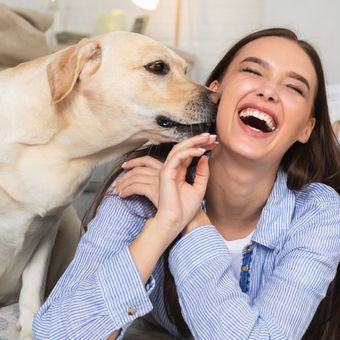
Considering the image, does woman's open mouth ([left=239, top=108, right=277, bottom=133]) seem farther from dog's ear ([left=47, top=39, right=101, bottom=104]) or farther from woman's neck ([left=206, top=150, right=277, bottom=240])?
dog's ear ([left=47, top=39, right=101, bottom=104])

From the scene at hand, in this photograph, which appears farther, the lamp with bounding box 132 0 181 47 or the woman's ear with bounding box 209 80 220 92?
the lamp with bounding box 132 0 181 47

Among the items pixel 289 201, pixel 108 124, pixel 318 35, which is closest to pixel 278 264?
pixel 289 201

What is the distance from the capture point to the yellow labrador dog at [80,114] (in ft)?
3.97

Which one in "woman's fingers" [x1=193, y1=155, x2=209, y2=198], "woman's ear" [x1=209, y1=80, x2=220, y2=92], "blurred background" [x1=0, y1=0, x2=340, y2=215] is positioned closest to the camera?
"woman's fingers" [x1=193, y1=155, x2=209, y2=198]

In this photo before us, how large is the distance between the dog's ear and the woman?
229mm

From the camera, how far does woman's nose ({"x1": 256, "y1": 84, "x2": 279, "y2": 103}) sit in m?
1.12

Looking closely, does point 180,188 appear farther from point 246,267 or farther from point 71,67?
point 71,67

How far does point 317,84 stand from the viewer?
1248mm

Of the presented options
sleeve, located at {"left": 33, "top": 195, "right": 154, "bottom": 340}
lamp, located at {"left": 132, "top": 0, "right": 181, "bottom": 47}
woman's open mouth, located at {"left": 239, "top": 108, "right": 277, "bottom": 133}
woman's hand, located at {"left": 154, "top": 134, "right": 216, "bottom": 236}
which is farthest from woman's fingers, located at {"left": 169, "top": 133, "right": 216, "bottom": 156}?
lamp, located at {"left": 132, "top": 0, "right": 181, "bottom": 47}

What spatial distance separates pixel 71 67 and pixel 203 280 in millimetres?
564

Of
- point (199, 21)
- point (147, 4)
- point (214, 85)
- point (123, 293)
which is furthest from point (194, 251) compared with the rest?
point (199, 21)

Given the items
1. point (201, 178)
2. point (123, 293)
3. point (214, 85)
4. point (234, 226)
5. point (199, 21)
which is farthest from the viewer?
point (199, 21)

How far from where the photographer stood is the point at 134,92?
121cm

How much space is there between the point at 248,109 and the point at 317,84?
0.22m
